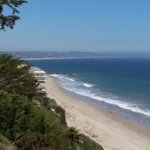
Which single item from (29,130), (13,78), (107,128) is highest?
(13,78)

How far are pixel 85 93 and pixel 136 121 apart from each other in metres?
22.0

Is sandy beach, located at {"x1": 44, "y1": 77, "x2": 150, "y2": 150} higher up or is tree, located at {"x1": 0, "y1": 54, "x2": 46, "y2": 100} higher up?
tree, located at {"x1": 0, "y1": 54, "x2": 46, "y2": 100}

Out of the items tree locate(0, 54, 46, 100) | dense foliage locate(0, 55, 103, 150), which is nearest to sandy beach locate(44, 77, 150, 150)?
tree locate(0, 54, 46, 100)

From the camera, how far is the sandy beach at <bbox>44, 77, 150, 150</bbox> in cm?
2652

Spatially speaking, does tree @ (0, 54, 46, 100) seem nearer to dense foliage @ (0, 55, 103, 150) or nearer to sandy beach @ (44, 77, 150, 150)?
dense foliage @ (0, 55, 103, 150)

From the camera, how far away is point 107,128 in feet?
103

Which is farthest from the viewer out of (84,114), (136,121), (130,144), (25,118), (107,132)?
(84,114)

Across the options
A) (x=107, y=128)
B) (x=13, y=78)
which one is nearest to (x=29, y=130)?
(x=13, y=78)

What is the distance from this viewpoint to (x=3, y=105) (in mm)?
14320

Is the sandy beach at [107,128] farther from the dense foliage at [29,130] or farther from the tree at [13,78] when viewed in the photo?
the dense foliage at [29,130]

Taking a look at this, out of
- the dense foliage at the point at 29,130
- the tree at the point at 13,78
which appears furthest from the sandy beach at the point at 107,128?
the dense foliage at the point at 29,130

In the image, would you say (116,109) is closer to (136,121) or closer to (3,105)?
(136,121)

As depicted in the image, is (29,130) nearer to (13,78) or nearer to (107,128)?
(13,78)

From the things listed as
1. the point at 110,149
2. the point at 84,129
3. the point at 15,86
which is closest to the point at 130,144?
the point at 110,149
